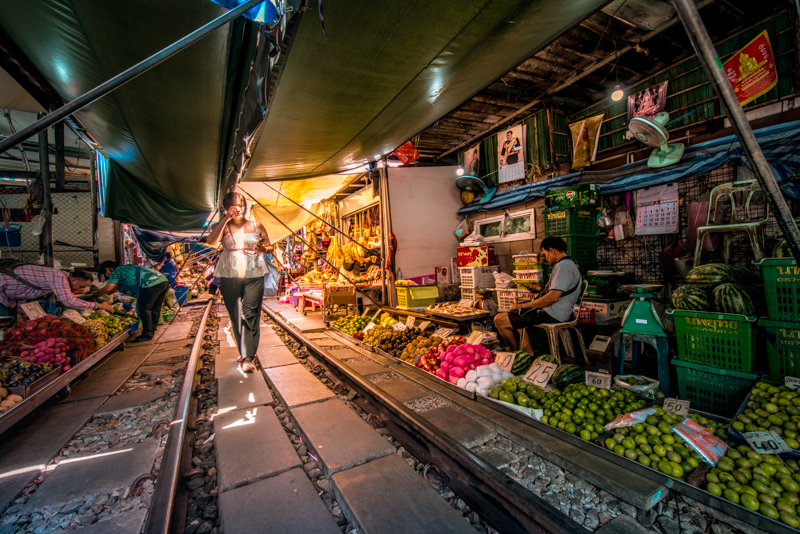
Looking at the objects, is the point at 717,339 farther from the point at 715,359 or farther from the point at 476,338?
the point at 476,338

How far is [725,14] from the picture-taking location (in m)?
5.11

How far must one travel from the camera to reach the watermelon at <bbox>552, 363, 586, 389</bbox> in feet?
12.8

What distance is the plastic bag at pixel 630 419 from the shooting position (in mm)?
2816

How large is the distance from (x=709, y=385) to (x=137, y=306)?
11.7m

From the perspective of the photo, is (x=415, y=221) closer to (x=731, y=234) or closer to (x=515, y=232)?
(x=515, y=232)

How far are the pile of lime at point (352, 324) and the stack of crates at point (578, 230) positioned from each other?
5.05 meters

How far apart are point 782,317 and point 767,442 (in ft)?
4.34

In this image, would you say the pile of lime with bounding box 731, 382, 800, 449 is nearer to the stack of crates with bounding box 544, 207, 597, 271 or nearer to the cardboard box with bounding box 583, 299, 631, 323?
the cardboard box with bounding box 583, 299, 631, 323

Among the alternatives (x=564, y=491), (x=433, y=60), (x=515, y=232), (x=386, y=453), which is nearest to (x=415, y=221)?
(x=515, y=232)

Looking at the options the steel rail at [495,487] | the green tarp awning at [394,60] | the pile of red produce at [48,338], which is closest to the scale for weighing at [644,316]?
the steel rail at [495,487]

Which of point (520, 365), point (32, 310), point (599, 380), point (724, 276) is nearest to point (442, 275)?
point (520, 365)

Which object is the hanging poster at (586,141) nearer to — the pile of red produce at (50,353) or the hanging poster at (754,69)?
the hanging poster at (754,69)

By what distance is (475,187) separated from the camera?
31.2ft

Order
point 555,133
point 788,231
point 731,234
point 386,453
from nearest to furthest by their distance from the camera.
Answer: point 788,231, point 386,453, point 731,234, point 555,133
